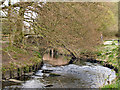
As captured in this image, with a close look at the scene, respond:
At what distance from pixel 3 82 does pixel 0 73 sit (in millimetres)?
644

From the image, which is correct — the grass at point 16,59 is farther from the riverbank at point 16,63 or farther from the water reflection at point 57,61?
the water reflection at point 57,61

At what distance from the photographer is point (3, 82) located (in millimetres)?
11031

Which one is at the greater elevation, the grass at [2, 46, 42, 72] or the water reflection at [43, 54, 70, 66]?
the grass at [2, 46, 42, 72]

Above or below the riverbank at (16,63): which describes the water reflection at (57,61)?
below

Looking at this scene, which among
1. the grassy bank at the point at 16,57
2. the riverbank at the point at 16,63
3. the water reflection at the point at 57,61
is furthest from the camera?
the water reflection at the point at 57,61

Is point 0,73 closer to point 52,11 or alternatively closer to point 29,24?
point 29,24

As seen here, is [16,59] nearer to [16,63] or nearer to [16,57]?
[16,63]

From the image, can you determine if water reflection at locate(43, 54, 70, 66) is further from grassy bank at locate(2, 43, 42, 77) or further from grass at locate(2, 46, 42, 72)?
grassy bank at locate(2, 43, 42, 77)

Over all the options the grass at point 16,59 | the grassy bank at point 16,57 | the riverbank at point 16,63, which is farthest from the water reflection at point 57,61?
the riverbank at point 16,63

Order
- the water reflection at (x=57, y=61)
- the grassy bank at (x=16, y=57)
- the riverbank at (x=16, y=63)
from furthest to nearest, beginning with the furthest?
the water reflection at (x=57, y=61)
the riverbank at (x=16, y=63)
the grassy bank at (x=16, y=57)

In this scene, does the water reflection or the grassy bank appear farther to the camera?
the water reflection

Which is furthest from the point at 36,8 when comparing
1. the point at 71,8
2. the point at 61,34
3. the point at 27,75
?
the point at 27,75

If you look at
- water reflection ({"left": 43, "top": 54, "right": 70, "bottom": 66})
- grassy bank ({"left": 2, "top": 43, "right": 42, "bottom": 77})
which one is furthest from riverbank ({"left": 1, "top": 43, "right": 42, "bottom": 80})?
water reflection ({"left": 43, "top": 54, "right": 70, "bottom": 66})

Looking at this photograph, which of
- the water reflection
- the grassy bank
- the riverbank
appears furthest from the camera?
the water reflection
